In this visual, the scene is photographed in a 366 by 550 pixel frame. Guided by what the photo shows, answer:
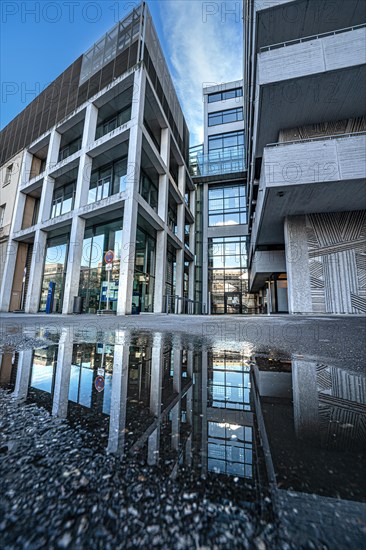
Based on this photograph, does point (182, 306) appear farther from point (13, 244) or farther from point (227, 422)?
point (227, 422)

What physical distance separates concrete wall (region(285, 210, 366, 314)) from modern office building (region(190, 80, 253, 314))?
12.4 meters

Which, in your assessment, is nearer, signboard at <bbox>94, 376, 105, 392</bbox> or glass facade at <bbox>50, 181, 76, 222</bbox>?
signboard at <bbox>94, 376, 105, 392</bbox>

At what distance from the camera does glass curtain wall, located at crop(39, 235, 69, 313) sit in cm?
1443

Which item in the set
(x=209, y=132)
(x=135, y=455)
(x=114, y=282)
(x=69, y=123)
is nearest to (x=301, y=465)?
(x=135, y=455)

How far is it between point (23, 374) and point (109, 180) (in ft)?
47.7

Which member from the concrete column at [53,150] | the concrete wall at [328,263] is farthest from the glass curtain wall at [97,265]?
the concrete wall at [328,263]

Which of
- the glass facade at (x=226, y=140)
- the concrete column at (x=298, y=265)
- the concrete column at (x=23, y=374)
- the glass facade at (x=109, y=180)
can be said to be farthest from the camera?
the glass facade at (x=226, y=140)

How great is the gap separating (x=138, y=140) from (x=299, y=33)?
767 centimetres

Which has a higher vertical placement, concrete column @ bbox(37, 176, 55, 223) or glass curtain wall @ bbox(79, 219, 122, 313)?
concrete column @ bbox(37, 176, 55, 223)

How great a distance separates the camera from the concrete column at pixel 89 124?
13.1 m

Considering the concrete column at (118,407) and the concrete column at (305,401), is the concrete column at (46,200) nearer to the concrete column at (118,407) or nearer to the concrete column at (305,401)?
the concrete column at (118,407)

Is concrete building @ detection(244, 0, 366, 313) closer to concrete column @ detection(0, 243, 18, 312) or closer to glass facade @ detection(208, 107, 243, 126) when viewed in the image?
glass facade @ detection(208, 107, 243, 126)

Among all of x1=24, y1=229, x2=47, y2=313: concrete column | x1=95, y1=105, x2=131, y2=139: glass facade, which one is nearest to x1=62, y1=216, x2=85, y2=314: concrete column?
x1=24, y1=229, x2=47, y2=313: concrete column

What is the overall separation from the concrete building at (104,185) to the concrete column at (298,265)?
6319 mm
